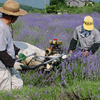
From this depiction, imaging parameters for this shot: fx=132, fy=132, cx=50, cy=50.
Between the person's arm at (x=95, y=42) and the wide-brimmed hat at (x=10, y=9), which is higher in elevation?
the wide-brimmed hat at (x=10, y=9)

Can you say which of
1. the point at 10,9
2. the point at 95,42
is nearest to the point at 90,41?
the point at 95,42

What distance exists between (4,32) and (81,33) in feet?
7.13

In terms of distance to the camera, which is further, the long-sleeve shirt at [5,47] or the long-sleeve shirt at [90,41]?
the long-sleeve shirt at [90,41]

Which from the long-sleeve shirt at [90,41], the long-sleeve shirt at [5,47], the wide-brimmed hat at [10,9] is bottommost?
the long-sleeve shirt at [90,41]

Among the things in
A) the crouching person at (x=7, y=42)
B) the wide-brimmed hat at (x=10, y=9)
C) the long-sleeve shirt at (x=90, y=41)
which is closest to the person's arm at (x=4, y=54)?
the crouching person at (x=7, y=42)

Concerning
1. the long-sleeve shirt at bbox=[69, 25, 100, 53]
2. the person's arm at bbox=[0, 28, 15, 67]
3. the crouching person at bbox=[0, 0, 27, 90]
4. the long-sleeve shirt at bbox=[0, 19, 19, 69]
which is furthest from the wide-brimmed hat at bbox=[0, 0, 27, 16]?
the long-sleeve shirt at bbox=[69, 25, 100, 53]

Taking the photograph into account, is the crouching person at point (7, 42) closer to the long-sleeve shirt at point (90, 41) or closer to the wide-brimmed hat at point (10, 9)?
the wide-brimmed hat at point (10, 9)

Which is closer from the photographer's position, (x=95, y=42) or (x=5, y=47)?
(x=5, y=47)

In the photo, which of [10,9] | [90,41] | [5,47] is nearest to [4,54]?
[5,47]

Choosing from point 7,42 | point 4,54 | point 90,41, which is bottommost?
point 90,41

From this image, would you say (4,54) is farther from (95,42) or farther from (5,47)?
(95,42)

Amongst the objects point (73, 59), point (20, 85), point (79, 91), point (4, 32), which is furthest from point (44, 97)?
point (73, 59)

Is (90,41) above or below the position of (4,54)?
below

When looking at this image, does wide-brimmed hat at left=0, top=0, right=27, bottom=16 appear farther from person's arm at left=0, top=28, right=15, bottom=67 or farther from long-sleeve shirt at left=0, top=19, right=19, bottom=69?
person's arm at left=0, top=28, right=15, bottom=67
